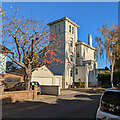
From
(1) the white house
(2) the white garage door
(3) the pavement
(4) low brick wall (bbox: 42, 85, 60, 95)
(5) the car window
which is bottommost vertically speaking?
(3) the pavement

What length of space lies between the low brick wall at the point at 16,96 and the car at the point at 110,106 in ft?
27.7

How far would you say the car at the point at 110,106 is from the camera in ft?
13.4

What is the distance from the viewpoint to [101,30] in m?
23.8

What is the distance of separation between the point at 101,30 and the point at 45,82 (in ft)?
41.5

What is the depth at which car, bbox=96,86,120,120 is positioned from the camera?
408cm

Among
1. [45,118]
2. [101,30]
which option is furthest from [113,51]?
[45,118]

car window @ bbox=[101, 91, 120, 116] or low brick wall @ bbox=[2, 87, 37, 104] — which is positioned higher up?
car window @ bbox=[101, 91, 120, 116]

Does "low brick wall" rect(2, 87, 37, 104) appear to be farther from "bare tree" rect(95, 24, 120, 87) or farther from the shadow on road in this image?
"bare tree" rect(95, 24, 120, 87)

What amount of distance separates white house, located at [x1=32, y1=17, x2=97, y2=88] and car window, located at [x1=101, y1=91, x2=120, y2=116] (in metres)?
19.4

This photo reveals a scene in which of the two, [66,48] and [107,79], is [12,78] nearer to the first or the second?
[66,48]

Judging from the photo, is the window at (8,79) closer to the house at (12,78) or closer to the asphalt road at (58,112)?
the house at (12,78)

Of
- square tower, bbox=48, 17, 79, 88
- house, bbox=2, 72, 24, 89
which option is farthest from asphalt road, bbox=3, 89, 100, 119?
square tower, bbox=48, 17, 79, 88

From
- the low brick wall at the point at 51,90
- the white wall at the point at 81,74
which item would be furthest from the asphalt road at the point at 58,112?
the white wall at the point at 81,74

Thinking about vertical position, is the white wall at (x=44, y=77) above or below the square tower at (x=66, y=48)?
below
